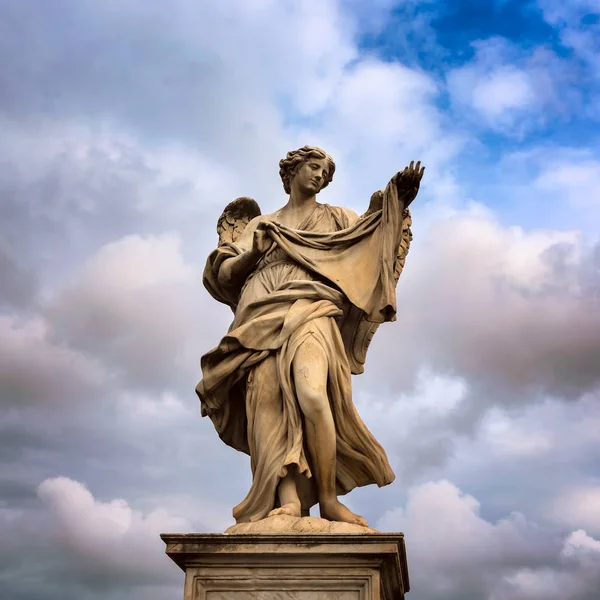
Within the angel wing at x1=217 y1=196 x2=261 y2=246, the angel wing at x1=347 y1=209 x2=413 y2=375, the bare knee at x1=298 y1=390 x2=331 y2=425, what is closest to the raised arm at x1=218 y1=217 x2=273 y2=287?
the angel wing at x1=217 y1=196 x2=261 y2=246

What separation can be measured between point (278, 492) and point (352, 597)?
125 cm

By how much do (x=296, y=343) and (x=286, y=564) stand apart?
2046 mm

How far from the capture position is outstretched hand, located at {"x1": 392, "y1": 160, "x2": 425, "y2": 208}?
28.8 ft

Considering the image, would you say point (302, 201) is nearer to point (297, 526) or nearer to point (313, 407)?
point (313, 407)

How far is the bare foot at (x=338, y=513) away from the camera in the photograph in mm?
7746

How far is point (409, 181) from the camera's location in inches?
347

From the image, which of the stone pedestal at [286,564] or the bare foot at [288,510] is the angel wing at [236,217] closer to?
the bare foot at [288,510]

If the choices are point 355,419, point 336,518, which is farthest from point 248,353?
point 336,518

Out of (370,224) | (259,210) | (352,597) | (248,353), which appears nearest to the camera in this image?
(352,597)

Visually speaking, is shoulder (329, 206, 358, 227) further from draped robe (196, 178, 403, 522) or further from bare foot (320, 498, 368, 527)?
bare foot (320, 498, 368, 527)

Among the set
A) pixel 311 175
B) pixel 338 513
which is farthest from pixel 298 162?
pixel 338 513

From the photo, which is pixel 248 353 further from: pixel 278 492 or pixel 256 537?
pixel 256 537

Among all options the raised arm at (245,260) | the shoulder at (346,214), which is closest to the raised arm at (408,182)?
the shoulder at (346,214)

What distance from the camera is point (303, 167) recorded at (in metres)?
9.40
